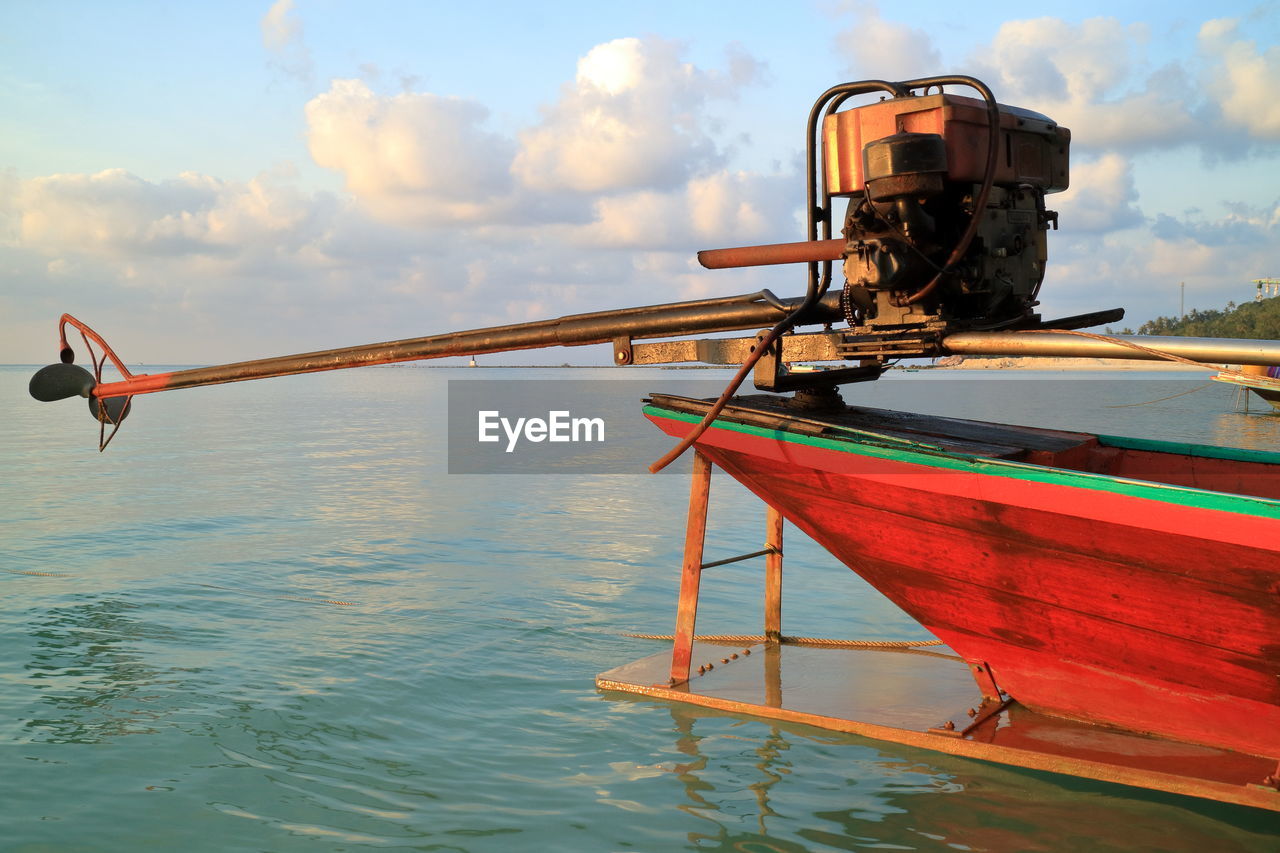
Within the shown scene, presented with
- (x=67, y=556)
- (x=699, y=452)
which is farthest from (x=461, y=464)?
(x=699, y=452)

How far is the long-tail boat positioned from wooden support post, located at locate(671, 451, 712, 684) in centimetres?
3

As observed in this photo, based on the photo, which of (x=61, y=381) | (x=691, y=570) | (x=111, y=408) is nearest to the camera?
(x=691, y=570)

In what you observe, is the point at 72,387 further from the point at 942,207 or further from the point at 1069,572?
the point at 1069,572

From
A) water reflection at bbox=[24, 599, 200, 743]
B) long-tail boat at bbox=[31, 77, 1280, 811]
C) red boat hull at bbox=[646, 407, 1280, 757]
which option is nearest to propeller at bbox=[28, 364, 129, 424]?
water reflection at bbox=[24, 599, 200, 743]

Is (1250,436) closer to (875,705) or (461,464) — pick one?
(461,464)

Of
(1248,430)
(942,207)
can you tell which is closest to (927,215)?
(942,207)

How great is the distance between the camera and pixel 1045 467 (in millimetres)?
5379

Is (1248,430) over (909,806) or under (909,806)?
over

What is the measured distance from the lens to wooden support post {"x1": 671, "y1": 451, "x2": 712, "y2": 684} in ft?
24.7

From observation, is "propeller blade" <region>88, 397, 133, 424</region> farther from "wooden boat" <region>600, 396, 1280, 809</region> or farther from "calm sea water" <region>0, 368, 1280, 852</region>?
"wooden boat" <region>600, 396, 1280, 809</region>

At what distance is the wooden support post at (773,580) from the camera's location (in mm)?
Result: 8602

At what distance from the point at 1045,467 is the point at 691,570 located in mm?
2922

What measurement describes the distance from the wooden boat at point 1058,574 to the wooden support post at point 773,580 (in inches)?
51.3

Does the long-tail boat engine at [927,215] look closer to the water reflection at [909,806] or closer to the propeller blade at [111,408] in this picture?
the water reflection at [909,806]
